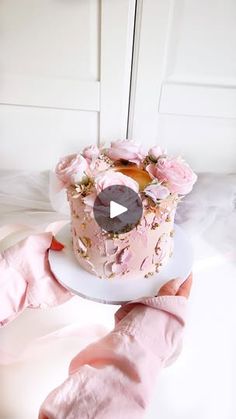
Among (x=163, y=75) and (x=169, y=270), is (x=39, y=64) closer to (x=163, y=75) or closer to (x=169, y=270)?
(x=163, y=75)

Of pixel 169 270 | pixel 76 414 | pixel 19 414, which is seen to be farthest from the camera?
pixel 169 270

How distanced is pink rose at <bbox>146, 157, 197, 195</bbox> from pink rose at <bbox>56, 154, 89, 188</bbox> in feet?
0.41

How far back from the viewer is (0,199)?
1073 mm

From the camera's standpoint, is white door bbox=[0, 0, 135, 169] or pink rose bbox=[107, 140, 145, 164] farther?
white door bbox=[0, 0, 135, 169]

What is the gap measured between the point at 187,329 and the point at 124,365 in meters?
0.26

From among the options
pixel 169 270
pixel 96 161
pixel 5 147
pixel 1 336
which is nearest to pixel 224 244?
pixel 169 270

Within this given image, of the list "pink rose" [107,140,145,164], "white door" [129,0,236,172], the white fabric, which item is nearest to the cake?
"pink rose" [107,140,145,164]

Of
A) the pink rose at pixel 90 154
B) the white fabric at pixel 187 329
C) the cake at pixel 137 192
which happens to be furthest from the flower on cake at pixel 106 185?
the white fabric at pixel 187 329

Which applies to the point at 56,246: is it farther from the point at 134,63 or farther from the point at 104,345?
the point at 134,63

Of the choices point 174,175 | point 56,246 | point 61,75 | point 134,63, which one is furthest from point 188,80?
point 56,246

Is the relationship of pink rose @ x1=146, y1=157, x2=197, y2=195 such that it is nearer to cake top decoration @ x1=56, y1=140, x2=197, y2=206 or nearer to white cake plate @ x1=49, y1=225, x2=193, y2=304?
cake top decoration @ x1=56, y1=140, x2=197, y2=206

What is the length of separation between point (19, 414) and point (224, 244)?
63cm

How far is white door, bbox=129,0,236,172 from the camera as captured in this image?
0.86 meters
